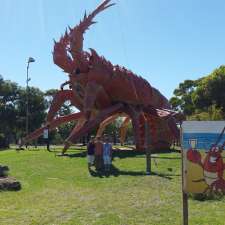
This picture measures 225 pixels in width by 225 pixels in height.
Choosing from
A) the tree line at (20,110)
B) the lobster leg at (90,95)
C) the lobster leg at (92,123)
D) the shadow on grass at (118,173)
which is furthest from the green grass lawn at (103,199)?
the tree line at (20,110)

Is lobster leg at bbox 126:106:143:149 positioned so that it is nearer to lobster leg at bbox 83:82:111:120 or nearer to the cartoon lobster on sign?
lobster leg at bbox 83:82:111:120

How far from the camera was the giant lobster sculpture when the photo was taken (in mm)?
25719

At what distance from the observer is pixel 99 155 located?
18.5 metres

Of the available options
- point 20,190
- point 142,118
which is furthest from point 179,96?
point 20,190

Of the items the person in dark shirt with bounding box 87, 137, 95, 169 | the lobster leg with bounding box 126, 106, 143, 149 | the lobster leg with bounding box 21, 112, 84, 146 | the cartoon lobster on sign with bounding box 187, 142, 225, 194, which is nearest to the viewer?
the cartoon lobster on sign with bounding box 187, 142, 225, 194

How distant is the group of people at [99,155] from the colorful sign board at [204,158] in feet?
35.0

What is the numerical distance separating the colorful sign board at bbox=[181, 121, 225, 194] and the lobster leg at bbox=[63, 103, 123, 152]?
652 inches

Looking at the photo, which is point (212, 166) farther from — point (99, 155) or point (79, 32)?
point (79, 32)

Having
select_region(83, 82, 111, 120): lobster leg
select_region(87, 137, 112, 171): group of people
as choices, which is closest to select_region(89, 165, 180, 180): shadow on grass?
select_region(87, 137, 112, 171): group of people

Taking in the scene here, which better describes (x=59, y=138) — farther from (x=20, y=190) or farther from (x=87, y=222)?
(x=87, y=222)

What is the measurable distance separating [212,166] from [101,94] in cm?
1916

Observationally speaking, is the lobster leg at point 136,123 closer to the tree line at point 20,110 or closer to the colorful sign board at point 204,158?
the colorful sign board at point 204,158

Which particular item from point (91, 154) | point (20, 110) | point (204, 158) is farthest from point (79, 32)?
point (20, 110)

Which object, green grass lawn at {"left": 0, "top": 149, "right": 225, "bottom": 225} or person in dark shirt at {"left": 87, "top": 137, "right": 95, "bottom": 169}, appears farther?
person in dark shirt at {"left": 87, "top": 137, "right": 95, "bottom": 169}
